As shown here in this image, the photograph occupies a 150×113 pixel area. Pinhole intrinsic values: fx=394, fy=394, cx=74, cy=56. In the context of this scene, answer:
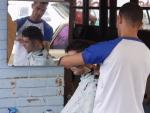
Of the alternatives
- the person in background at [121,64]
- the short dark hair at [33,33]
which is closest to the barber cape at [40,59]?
the short dark hair at [33,33]

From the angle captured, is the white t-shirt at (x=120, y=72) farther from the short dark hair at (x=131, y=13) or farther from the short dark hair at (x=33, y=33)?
the short dark hair at (x=33, y=33)

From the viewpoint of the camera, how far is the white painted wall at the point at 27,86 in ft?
13.1

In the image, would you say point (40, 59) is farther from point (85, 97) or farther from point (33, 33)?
point (85, 97)

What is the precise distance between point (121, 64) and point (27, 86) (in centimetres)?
189

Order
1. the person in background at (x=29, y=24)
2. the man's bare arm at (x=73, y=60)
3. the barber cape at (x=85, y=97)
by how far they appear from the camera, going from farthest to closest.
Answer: the person in background at (x=29, y=24), the barber cape at (x=85, y=97), the man's bare arm at (x=73, y=60)

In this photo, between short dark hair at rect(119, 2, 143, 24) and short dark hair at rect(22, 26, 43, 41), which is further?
short dark hair at rect(22, 26, 43, 41)

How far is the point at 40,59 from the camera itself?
Result: 4.10 meters

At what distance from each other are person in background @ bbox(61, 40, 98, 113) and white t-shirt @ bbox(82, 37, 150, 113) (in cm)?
36

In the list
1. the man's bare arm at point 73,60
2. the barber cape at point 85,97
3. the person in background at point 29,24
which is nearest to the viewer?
the man's bare arm at point 73,60

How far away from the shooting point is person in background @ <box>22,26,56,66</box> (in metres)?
4.00

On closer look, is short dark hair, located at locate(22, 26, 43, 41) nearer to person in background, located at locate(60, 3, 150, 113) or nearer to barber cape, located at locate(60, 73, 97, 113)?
barber cape, located at locate(60, 73, 97, 113)

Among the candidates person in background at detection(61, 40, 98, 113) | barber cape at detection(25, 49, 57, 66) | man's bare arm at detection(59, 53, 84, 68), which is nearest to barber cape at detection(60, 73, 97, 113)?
person in background at detection(61, 40, 98, 113)

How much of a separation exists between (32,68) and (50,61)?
0.20 metres

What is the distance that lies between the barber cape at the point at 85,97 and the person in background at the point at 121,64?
35 cm
